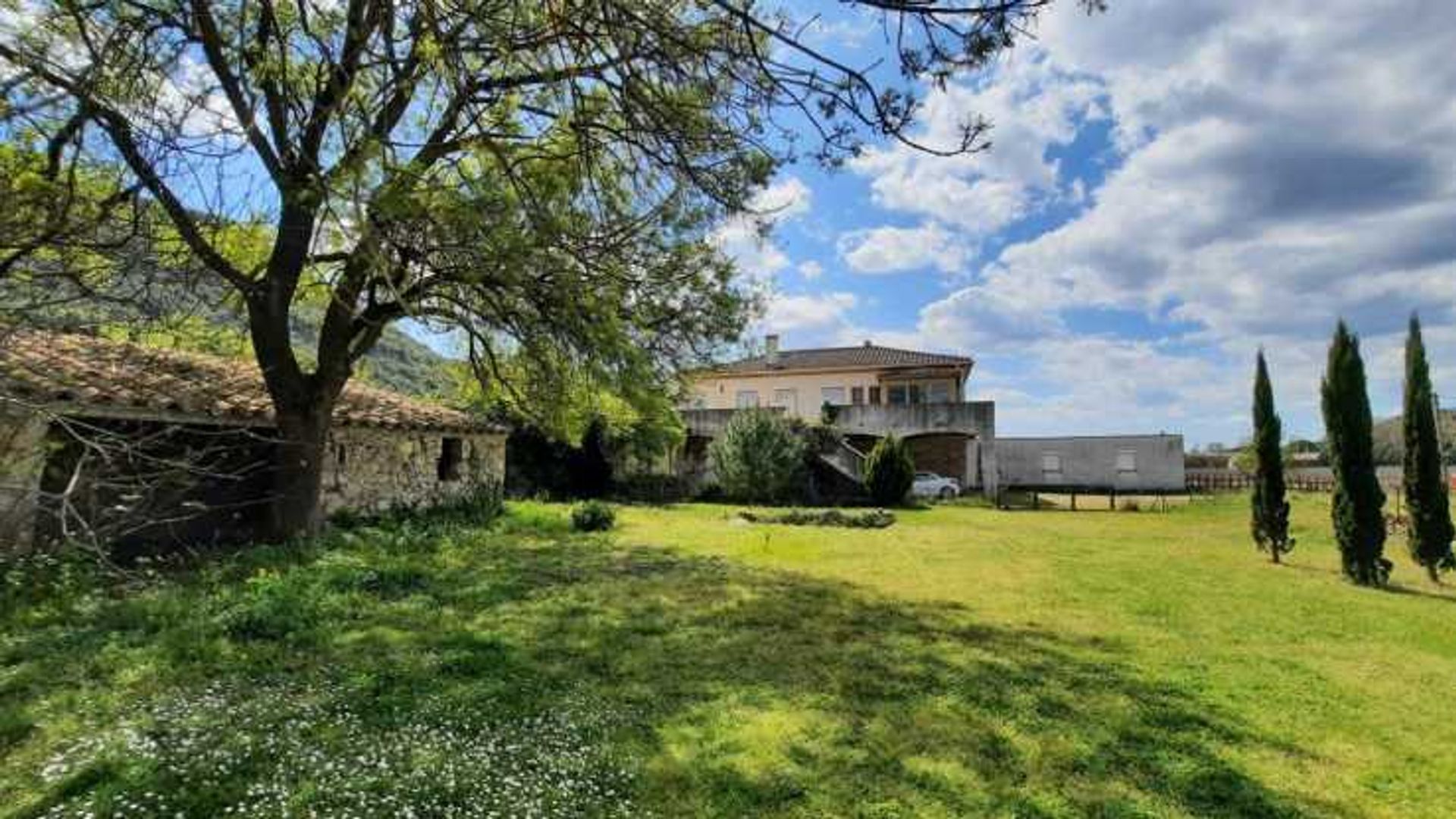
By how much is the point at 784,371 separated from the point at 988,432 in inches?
554

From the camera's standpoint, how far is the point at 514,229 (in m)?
6.88

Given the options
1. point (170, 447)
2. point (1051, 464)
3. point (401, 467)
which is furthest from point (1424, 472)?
point (1051, 464)

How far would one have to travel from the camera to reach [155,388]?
20.1 feet

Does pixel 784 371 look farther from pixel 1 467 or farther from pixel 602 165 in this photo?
pixel 1 467

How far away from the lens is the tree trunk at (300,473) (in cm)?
1054

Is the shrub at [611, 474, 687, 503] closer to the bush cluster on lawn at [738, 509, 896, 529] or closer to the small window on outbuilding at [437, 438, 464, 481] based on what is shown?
the bush cluster on lawn at [738, 509, 896, 529]

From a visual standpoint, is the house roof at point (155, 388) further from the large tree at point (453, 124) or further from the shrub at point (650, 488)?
the shrub at point (650, 488)

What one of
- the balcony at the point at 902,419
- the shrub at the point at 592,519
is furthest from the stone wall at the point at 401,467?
the balcony at the point at 902,419

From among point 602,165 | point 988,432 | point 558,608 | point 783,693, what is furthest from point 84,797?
point 988,432

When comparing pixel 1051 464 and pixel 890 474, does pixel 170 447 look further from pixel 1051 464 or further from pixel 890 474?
pixel 1051 464

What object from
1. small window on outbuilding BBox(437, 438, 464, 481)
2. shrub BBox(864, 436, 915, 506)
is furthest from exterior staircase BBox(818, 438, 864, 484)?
small window on outbuilding BBox(437, 438, 464, 481)

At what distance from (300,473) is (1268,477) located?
15.8 m

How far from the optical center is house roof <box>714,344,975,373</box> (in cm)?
3797

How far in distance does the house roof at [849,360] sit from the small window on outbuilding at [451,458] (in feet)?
69.7
